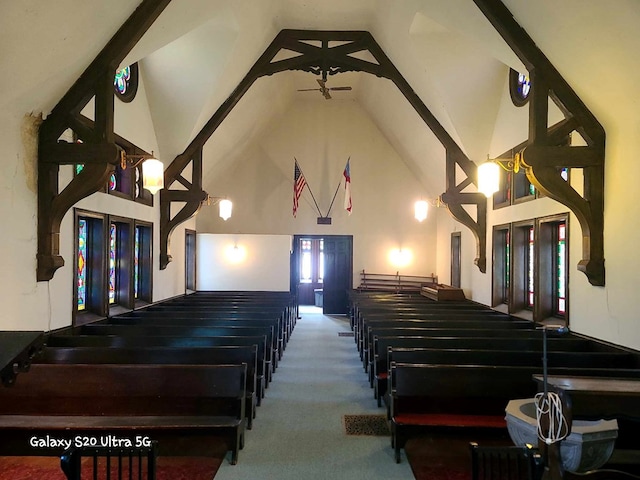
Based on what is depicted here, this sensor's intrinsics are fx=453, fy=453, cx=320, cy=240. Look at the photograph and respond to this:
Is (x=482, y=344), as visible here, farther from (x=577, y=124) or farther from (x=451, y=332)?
(x=577, y=124)

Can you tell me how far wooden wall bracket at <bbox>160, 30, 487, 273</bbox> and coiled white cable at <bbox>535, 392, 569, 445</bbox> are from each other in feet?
17.3

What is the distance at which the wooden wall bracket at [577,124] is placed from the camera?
4141mm

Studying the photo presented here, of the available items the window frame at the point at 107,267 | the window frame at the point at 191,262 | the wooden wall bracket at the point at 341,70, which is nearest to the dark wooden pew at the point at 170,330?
the window frame at the point at 107,267

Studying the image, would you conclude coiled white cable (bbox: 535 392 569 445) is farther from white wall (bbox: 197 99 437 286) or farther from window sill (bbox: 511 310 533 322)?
white wall (bbox: 197 99 437 286)

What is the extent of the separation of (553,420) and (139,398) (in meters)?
2.73

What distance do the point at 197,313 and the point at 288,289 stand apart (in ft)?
13.7

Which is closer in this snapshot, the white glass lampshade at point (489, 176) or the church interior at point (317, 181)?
the church interior at point (317, 181)

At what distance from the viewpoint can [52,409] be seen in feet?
10.8

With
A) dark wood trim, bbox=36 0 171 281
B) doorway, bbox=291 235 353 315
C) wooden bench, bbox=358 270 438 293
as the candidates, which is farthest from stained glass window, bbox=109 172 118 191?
wooden bench, bbox=358 270 438 293

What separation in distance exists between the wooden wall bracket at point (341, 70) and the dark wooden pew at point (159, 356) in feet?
13.3

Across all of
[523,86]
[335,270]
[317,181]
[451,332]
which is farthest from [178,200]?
[523,86]

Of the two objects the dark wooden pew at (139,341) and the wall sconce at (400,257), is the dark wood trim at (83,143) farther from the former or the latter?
the wall sconce at (400,257)

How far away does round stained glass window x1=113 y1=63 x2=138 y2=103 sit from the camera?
576cm

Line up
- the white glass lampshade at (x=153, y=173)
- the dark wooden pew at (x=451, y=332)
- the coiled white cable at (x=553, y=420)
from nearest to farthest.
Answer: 1. the coiled white cable at (x=553, y=420)
2. the dark wooden pew at (x=451, y=332)
3. the white glass lampshade at (x=153, y=173)
